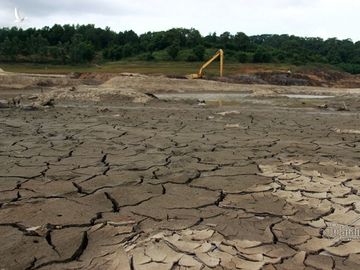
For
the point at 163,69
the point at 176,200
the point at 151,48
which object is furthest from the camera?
the point at 151,48

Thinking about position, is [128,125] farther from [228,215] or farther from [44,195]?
[228,215]

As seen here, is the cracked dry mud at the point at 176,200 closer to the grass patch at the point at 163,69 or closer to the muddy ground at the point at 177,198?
the muddy ground at the point at 177,198

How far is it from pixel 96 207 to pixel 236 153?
9.45 feet

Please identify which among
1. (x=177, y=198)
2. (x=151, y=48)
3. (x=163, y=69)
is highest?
(x=151, y=48)

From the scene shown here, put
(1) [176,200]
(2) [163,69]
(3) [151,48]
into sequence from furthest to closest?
(3) [151,48]
(2) [163,69]
(1) [176,200]

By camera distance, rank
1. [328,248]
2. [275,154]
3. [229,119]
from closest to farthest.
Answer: [328,248]
[275,154]
[229,119]

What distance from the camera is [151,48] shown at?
63.7 metres

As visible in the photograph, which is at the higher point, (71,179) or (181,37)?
(181,37)

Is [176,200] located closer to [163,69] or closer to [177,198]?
[177,198]

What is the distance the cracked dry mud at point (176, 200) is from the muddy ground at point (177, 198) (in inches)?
0.5

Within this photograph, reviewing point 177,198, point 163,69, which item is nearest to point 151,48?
point 163,69

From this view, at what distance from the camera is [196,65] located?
4719cm

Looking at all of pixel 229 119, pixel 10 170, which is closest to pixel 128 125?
pixel 229 119

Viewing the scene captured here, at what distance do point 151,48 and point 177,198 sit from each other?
61.1 metres
